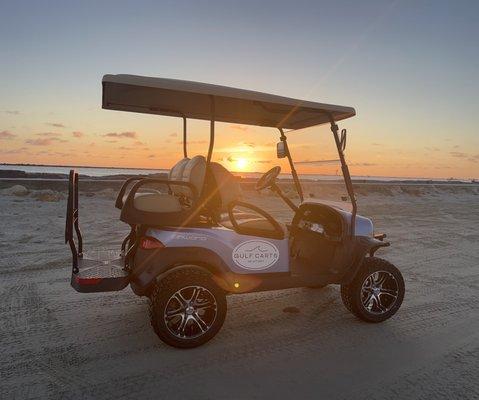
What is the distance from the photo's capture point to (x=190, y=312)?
356cm

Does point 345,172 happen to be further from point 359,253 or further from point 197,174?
point 197,174

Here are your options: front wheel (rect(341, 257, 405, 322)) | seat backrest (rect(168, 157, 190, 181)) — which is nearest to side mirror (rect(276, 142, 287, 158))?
seat backrest (rect(168, 157, 190, 181))

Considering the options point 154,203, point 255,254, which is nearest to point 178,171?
point 154,203

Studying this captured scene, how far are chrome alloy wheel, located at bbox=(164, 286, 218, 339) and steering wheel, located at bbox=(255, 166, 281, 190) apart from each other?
1.55 metres

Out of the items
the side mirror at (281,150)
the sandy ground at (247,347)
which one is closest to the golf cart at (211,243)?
the sandy ground at (247,347)

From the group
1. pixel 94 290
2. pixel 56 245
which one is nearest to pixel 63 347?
pixel 94 290

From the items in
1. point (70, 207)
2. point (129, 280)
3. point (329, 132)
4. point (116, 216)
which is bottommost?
point (116, 216)

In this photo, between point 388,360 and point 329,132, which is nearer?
point 388,360

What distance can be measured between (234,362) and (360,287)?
166cm

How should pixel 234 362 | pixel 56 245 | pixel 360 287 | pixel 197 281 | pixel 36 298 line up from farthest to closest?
pixel 56 245 → pixel 36 298 → pixel 360 287 → pixel 197 281 → pixel 234 362

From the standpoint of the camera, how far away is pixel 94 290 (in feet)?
11.3

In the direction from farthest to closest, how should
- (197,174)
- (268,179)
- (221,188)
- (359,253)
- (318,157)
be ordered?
(318,157)
(268,179)
(359,253)
(221,188)
(197,174)

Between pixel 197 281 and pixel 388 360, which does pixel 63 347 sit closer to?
pixel 197 281

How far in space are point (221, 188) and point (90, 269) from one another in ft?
4.91
